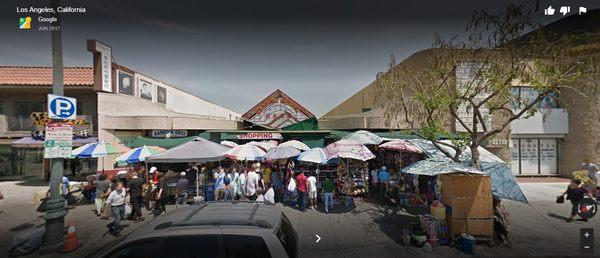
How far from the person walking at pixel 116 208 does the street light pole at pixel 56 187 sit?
1123 mm

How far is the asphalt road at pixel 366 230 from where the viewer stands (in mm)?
6400

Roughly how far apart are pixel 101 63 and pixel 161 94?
7.52 m

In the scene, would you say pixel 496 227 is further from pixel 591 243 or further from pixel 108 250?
pixel 108 250

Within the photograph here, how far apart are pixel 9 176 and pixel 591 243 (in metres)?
30.0

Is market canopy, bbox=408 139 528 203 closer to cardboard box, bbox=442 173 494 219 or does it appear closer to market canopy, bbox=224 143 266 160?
cardboard box, bbox=442 173 494 219

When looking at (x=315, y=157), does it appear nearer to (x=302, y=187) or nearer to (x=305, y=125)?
(x=302, y=187)

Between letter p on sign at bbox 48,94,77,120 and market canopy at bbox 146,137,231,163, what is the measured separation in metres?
3.41

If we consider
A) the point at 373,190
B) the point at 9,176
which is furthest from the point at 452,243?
the point at 9,176

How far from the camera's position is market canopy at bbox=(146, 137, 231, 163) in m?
9.65

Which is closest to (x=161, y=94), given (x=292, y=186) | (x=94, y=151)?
(x=94, y=151)

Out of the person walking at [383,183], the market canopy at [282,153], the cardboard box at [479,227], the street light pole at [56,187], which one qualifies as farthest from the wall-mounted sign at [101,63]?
the cardboard box at [479,227]

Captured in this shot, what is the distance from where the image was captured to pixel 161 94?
22984 millimetres

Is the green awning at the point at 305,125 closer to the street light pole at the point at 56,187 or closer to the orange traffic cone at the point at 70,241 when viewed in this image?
the street light pole at the point at 56,187

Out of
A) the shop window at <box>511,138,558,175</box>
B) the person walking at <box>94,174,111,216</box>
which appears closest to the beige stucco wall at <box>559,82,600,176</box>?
the shop window at <box>511,138,558,175</box>
